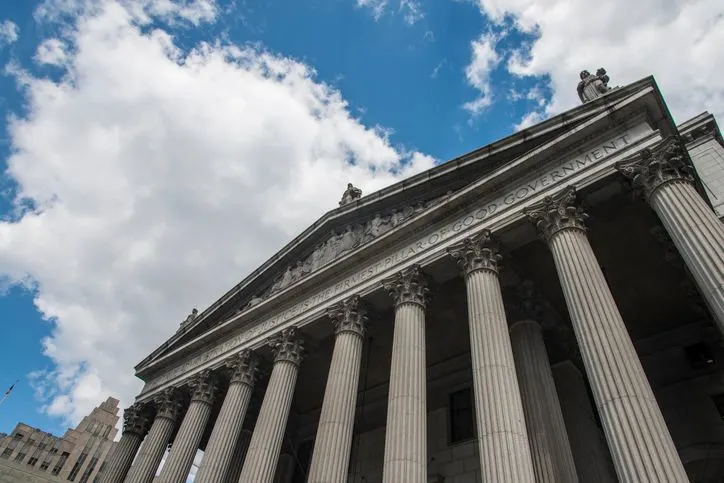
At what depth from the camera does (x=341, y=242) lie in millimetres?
22031

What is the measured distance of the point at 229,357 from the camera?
22.4m

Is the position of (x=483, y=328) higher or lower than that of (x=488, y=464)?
higher

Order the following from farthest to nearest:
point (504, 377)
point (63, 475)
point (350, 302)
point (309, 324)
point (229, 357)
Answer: point (63, 475)
point (229, 357)
point (309, 324)
point (350, 302)
point (504, 377)

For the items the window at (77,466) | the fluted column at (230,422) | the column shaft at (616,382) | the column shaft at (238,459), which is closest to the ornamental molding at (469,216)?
the fluted column at (230,422)

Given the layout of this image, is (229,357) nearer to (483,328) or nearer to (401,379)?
(401,379)

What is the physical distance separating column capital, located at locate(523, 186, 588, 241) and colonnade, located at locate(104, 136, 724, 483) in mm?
34

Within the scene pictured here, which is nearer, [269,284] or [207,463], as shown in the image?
[207,463]

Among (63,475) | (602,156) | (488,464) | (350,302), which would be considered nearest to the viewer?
(488,464)

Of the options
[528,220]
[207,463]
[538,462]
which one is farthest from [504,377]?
[207,463]

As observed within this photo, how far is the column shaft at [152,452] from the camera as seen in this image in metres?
21.9

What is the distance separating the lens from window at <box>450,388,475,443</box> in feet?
64.0

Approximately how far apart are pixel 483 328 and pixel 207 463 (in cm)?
1193

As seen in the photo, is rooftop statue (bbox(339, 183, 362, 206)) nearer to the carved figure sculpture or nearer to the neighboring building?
the carved figure sculpture

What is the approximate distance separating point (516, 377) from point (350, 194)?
1337cm
